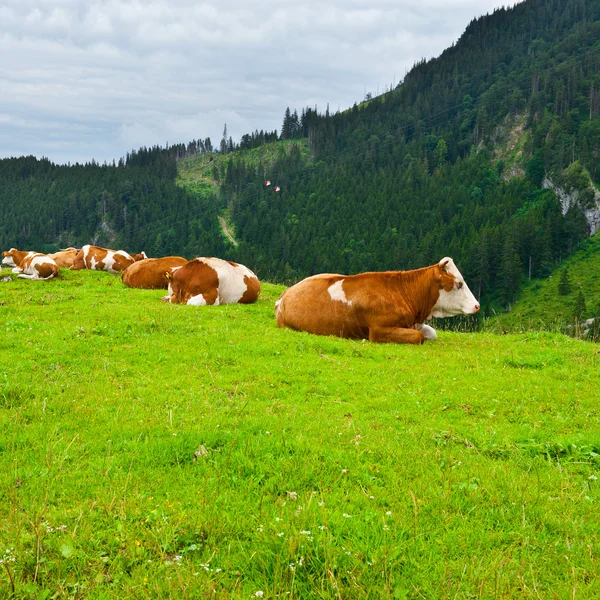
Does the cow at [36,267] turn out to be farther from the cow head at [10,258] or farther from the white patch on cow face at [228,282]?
the white patch on cow face at [228,282]

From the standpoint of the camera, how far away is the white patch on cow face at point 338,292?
505 inches

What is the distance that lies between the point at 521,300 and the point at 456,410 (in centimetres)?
12492

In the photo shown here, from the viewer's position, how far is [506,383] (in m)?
8.60

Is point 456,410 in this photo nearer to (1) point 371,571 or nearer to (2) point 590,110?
(1) point 371,571

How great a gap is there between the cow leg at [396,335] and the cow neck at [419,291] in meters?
0.77

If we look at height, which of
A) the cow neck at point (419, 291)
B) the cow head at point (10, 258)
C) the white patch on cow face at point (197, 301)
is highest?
the cow head at point (10, 258)

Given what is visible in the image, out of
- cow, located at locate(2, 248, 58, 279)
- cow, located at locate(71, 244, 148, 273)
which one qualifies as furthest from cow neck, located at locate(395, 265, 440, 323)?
cow, located at locate(2, 248, 58, 279)

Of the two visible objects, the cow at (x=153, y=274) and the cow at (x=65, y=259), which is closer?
the cow at (x=153, y=274)

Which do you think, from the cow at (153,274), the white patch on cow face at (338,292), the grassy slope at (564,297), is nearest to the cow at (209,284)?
the cow at (153,274)

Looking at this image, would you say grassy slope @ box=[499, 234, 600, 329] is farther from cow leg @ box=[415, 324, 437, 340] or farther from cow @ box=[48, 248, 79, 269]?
cow leg @ box=[415, 324, 437, 340]

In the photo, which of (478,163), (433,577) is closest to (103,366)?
(433,577)

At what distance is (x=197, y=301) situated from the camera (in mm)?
16125

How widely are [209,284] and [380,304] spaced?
650cm

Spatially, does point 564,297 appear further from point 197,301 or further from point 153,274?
point 197,301
